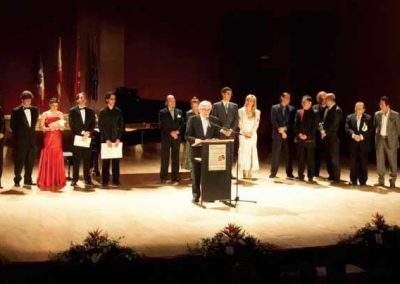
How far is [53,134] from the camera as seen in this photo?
34.3ft

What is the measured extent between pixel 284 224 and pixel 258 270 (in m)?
3.82

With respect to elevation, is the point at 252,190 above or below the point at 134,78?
below

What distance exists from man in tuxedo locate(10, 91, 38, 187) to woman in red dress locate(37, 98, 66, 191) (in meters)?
0.17

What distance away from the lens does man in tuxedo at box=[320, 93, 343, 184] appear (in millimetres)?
11234

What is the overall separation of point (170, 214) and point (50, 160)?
109 inches

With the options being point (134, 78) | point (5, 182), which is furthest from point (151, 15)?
point (5, 182)

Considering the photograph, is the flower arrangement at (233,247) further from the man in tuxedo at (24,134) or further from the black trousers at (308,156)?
the black trousers at (308,156)

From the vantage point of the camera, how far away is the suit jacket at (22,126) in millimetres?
10391

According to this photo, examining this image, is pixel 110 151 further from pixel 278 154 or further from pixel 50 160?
pixel 278 154

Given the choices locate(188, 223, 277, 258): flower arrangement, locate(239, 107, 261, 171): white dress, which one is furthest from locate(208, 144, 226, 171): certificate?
locate(188, 223, 277, 258): flower arrangement

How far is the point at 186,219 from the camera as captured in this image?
27.7ft

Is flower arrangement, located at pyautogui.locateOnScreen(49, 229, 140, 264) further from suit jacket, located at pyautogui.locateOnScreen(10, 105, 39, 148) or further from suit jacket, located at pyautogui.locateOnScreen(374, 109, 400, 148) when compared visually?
suit jacket, located at pyautogui.locateOnScreen(374, 109, 400, 148)

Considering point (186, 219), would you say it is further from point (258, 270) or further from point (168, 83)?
point (168, 83)

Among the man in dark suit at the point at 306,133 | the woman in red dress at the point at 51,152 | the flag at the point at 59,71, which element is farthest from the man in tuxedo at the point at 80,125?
the flag at the point at 59,71
